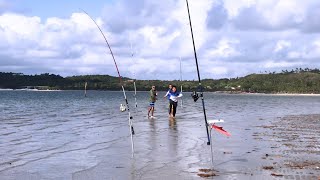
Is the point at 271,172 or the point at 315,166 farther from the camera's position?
the point at 315,166

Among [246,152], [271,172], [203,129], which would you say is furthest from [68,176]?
[203,129]

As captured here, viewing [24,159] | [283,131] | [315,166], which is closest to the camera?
[315,166]

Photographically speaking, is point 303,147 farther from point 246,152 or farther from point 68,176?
point 68,176

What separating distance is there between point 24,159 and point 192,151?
4.93 meters

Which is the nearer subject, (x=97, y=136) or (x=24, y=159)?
(x=24, y=159)

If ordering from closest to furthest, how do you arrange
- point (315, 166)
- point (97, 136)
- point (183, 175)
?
point (183, 175), point (315, 166), point (97, 136)

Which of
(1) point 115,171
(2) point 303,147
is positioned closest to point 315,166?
(2) point 303,147

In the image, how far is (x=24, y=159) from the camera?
45.4 ft

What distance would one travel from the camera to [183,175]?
1115 cm

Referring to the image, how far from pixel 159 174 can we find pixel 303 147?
21.2 ft

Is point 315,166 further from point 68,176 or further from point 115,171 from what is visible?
point 68,176

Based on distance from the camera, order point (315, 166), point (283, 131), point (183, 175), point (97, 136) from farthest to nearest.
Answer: point (283, 131), point (97, 136), point (315, 166), point (183, 175)

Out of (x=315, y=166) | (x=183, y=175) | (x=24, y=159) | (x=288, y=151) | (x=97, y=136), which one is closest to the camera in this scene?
(x=183, y=175)

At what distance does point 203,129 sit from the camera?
73.0 ft
